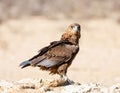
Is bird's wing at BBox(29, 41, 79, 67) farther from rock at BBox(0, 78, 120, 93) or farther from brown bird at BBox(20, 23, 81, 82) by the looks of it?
rock at BBox(0, 78, 120, 93)

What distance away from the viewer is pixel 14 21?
110 feet

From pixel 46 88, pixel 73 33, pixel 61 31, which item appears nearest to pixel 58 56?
pixel 73 33

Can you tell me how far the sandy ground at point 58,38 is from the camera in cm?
2377

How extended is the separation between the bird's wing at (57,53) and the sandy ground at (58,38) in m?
10.9

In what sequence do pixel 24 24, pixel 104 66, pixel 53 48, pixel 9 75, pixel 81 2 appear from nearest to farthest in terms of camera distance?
pixel 53 48
pixel 9 75
pixel 104 66
pixel 24 24
pixel 81 2

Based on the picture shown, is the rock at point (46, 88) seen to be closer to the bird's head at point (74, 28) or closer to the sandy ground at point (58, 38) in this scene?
the bird's head at point (74, 28)

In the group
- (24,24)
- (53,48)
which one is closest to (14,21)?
(24,24)

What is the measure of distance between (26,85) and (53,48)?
1.04 m

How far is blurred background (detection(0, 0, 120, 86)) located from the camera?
2483 centimetres

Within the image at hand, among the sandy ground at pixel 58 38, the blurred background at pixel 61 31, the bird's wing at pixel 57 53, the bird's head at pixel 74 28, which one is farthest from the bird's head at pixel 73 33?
the sandy ground at pixel 58 38

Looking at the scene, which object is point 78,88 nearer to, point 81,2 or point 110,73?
point 110,73

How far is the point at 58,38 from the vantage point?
30.5 metres

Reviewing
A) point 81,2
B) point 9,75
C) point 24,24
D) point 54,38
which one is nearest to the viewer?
point 9,75

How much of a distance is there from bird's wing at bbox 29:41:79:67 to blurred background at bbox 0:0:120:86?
10656 mm
